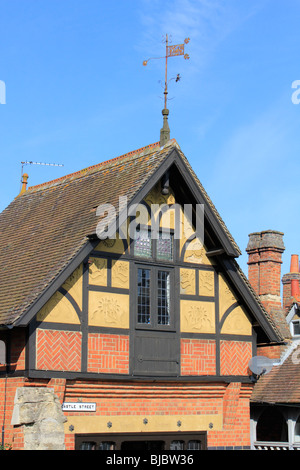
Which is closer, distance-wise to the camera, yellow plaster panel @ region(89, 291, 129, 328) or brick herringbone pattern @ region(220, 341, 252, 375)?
yellow plaster panel @ region(89, 291, 129, 328)

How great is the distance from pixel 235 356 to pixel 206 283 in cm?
179

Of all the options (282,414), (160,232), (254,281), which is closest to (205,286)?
(160,232)

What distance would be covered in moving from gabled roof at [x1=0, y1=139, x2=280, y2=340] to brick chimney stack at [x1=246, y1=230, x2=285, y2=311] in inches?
214

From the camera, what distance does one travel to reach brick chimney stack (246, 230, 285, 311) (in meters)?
23.3

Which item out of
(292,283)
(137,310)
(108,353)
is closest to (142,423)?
(108,353)

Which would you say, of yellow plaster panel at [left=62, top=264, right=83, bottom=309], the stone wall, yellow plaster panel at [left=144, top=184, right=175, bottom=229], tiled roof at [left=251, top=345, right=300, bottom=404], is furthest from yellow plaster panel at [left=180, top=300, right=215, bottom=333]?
tiled roof at [left=251, top=345, right=300, bottom=404]

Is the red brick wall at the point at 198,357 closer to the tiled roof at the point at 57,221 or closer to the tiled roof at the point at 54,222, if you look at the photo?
the tiled roof at the point at 57,221

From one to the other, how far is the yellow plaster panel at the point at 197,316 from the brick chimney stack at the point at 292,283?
9327 mm

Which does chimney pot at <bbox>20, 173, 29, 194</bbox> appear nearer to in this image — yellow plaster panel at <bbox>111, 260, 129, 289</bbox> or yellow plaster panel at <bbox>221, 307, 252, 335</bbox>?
yellow plaster panel at <bbox>111, 260, 129, 289</bbox>

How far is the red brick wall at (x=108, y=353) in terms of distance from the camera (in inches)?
610

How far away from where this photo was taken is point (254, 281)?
2362 cm

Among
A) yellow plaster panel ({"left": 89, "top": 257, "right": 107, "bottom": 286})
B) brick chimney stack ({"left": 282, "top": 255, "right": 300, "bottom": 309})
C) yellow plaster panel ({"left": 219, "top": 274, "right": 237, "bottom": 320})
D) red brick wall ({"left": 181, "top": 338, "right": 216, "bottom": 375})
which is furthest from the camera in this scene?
brick chimney stack ({"left": 282, "top": 255, "right": 300, "bottom": 309})

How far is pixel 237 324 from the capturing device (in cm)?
Answer: 1778

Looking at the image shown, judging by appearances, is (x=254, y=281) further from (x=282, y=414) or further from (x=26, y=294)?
(x=26, y=294)
